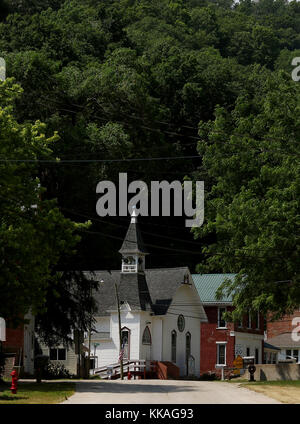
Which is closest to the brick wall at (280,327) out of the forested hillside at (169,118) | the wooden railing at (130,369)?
the forested hillside at (169,118)

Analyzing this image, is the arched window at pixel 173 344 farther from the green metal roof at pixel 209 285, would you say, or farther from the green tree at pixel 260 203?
the green tree at pixel 260 203

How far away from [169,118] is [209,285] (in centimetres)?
A: 1858

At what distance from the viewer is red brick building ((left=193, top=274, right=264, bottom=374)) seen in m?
67.0

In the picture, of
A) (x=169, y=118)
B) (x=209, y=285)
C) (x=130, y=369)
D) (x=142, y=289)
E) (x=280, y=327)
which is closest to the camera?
(x=130, y=369)

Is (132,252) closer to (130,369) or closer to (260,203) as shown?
(130,369)

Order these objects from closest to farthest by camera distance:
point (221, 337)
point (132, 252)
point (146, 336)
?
point (146, 336) < point (132, 252) < point (221, 337)

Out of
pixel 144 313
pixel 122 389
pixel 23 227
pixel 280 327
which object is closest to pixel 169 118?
pixel 280 327

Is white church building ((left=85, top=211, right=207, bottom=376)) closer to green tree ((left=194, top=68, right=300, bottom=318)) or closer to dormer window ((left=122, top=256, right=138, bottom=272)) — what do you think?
dormer window ((left=122, top=256, right=138, bottom=272))

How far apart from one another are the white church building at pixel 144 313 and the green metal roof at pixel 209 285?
223 centimetres

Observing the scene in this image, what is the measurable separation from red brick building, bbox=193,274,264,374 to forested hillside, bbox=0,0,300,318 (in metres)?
4.68

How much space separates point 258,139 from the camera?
50.0 metres

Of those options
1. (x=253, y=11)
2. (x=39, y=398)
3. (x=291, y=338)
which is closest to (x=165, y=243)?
(x=291, y=338)

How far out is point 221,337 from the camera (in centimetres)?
6762

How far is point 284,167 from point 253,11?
113 metres
